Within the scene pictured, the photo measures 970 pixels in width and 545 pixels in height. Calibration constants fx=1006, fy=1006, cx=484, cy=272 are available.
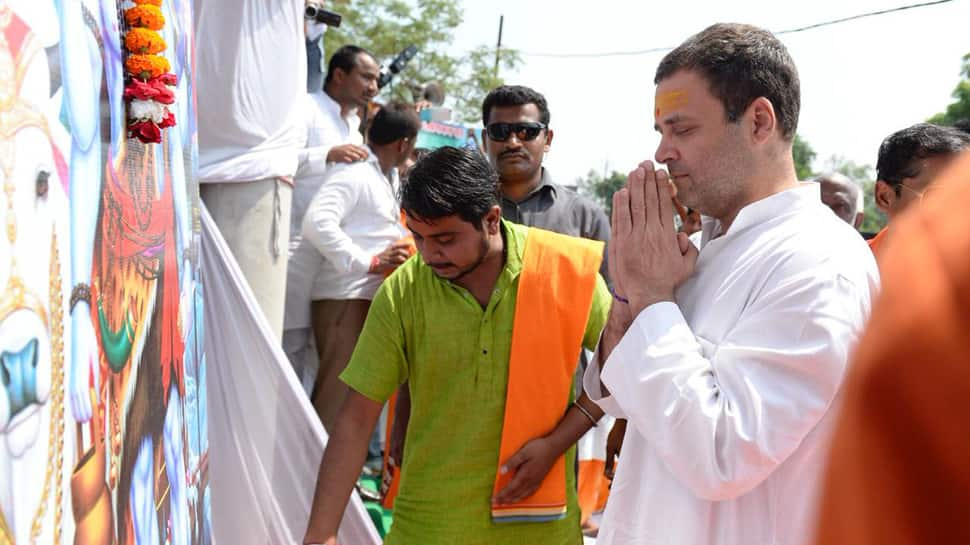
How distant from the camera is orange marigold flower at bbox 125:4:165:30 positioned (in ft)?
5.57

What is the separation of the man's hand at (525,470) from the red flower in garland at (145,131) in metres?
1.20

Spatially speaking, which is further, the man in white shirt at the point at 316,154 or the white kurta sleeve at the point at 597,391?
the man in white shirt at the point at 316,154

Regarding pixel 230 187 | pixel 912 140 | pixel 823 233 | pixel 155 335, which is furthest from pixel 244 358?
pixel 912 140

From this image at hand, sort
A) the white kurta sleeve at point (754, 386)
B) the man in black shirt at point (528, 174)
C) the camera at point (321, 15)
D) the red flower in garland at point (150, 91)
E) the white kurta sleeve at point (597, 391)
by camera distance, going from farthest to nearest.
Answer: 1. the camera at point (321, 15)
2. the man in black shirt at point (528, 174)
3. the white kurta sleeve at point (597, 391)
4. the red flower in garland at point (150, 91)
5. the white kurta sleeve at point (754, 386)

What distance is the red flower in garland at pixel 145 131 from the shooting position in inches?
66.4

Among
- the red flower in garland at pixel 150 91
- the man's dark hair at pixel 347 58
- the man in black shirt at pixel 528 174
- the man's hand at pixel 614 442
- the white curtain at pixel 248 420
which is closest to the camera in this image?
the red flower in garland at pixel 150 91

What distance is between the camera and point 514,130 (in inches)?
158

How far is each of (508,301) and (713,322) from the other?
3.06 ft

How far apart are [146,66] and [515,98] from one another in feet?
8.05

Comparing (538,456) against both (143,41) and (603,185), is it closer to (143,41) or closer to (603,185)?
(143,41)

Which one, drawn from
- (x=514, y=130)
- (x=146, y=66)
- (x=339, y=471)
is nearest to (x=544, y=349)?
(x=339, y=471)

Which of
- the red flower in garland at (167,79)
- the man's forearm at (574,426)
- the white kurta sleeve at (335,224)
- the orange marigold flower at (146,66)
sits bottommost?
the man's forearm at (574,426)

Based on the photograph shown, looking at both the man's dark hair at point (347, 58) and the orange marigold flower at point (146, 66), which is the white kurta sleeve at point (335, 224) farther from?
the orange marigold flower at point (146, 66)

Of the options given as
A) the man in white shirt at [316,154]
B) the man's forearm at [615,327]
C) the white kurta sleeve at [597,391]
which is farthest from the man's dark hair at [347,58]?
the man's forearm at [615,327]
